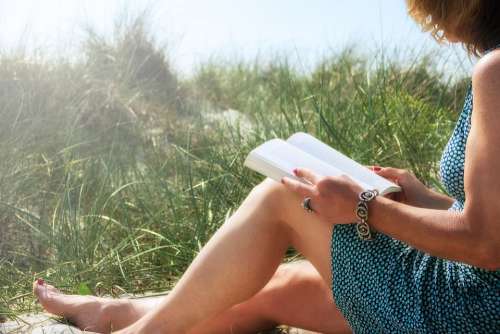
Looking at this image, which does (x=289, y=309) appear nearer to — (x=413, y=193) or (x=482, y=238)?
(x=413, y=193)

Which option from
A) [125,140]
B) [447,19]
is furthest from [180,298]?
[125,140]

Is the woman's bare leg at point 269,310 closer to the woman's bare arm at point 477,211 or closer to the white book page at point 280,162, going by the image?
the white book page at point 280,162

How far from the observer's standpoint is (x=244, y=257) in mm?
2066

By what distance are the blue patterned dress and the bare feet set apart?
88 cm

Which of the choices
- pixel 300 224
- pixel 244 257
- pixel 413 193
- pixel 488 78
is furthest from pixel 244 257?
pixel 488 78

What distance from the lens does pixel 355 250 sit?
1885 millimetres

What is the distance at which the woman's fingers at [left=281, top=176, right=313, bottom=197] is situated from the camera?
1850 millimetres

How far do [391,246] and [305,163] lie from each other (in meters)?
0.30

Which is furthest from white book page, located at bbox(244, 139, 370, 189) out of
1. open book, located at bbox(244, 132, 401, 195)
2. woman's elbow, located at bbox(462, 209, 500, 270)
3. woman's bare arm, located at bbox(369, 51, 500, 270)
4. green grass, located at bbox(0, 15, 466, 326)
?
green grass, located at bbox(0, 15, 466, 326)

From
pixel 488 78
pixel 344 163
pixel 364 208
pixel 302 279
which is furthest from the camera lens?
pixel 302 279

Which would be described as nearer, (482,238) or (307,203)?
(482,238)

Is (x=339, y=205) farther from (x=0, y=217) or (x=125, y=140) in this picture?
(x=125, y=140)

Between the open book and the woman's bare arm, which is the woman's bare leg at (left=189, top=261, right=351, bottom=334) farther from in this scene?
the woman's bare arm

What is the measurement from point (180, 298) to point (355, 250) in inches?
21.3
